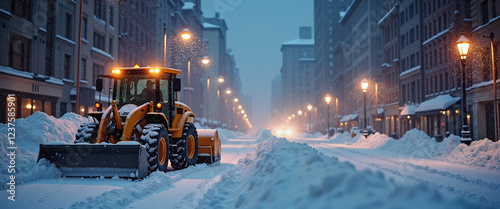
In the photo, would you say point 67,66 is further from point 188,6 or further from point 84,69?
point 188,6

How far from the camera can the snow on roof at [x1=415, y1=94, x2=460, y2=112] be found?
133 ft

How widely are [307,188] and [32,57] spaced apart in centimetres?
2701

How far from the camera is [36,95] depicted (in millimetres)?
28859

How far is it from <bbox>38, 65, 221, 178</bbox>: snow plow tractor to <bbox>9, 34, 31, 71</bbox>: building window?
1611 cm

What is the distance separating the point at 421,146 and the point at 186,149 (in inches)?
542

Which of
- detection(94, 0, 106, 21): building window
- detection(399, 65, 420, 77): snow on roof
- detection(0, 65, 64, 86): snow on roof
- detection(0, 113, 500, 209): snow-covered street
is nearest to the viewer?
detection(0, 113, 500, 209): snow-covered street

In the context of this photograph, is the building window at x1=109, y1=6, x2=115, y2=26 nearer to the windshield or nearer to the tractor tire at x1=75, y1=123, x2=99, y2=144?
the windshield

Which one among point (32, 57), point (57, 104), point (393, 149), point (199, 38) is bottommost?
point (393, 149)

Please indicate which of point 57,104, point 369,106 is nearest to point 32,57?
Result: point 57,104

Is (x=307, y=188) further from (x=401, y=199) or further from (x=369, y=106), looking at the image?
(x=369, y=106)

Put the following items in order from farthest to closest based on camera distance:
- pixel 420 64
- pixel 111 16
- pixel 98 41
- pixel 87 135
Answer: pixel 420 64 < pixel 111 16 < pixel 98 41 < pixel 87 135

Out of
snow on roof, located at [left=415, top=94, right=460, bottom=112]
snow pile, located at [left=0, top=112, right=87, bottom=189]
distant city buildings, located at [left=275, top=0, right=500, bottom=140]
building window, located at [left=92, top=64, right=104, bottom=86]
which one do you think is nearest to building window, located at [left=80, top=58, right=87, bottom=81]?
building window, located at [left=92, top=64, right=104, bottom=86]

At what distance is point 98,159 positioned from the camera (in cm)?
1038

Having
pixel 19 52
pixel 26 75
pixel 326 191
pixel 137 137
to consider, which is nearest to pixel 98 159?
pixel 137 137
